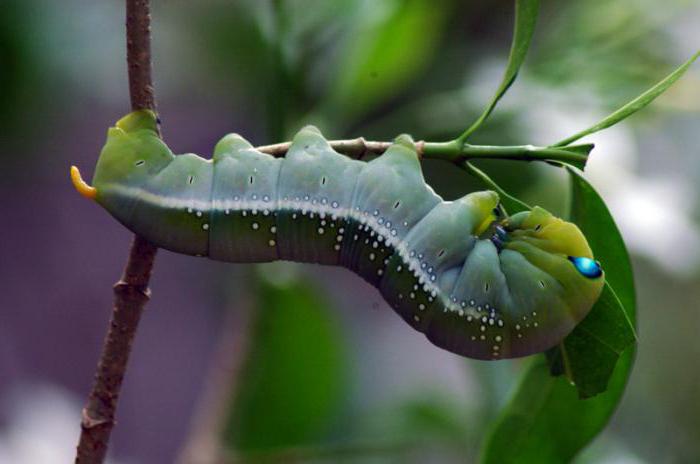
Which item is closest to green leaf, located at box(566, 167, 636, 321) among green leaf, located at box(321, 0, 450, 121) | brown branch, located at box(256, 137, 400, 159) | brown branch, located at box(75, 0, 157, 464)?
brown branch, located at box(256, 137, 400, 159)

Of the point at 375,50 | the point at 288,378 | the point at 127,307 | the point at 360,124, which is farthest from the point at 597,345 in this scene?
the point at 360,124

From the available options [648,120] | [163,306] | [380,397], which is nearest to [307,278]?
[380,397]

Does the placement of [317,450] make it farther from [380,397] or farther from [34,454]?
[380,397]

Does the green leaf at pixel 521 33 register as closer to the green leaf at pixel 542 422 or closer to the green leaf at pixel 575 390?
the green leaf at pixel 575 390

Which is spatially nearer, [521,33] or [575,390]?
[521,33]

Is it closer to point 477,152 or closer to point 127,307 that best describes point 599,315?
point 477,152
